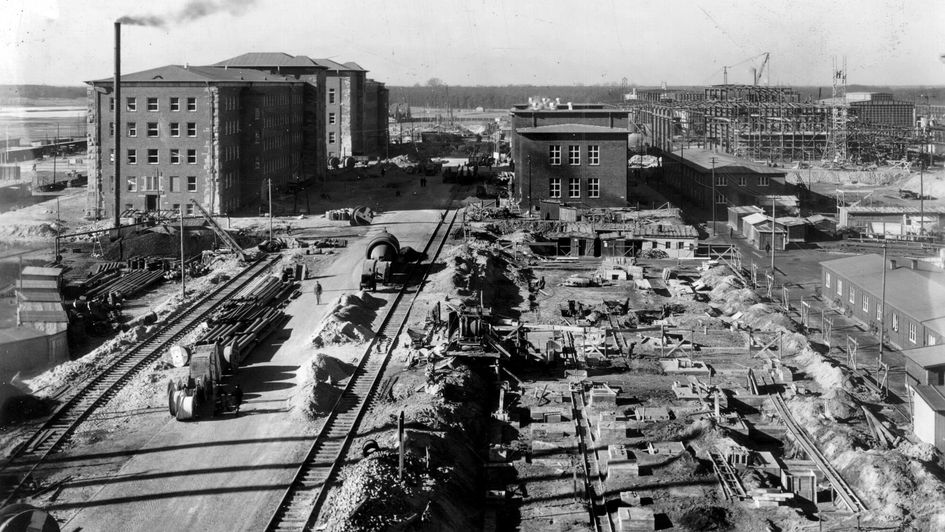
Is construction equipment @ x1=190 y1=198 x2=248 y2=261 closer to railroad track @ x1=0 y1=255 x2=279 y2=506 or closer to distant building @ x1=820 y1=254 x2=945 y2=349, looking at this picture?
railroad track @ x1=0 y1=255 x2=279 y2=506

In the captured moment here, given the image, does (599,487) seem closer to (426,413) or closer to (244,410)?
(426,413)

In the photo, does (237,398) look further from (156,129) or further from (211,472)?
(156,129)

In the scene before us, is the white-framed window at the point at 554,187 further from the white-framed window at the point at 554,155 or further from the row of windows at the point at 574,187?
the white-framed window at the point at 554,155

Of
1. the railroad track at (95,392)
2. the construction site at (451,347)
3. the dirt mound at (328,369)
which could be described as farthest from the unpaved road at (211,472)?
the railroad track at (95,392)

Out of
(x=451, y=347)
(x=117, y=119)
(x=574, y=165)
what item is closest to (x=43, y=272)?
(x=451, y=347)

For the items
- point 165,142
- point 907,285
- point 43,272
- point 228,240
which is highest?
point 165,142

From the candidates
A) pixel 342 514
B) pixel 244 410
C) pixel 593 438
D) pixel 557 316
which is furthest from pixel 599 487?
pixel 557 316

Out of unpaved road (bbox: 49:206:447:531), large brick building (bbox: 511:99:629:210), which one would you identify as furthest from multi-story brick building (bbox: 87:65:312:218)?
unpaved road (bbox: 49:206:447:531)
